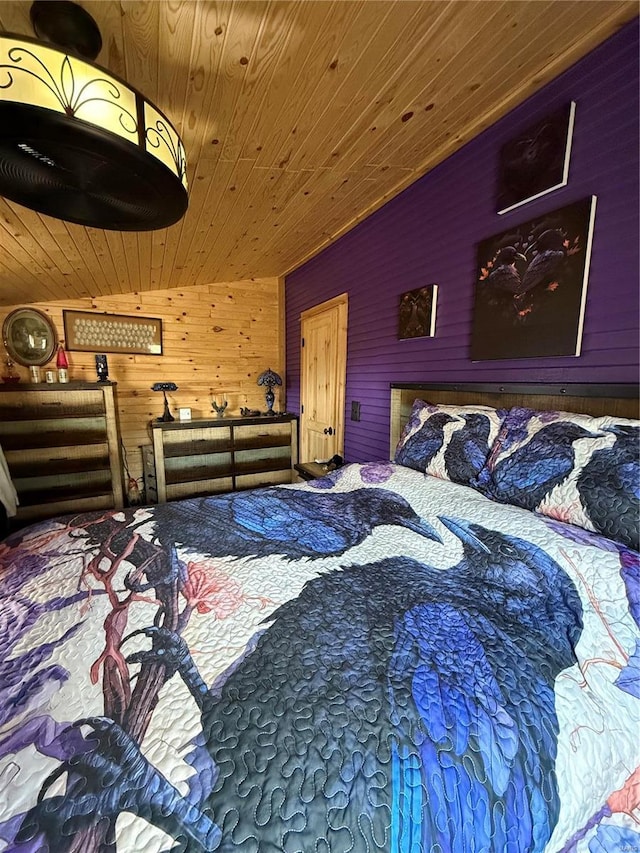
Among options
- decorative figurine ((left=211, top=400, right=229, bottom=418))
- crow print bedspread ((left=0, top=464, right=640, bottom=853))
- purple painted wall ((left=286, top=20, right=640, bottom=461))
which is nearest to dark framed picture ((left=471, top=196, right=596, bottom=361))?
purple painted wall ((left=286, top=20, right=640, bottom=461))

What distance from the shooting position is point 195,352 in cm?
379

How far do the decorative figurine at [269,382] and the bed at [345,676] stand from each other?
107 inches

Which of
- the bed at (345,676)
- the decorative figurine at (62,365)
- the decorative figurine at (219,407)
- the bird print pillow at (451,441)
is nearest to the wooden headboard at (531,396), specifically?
the bed at (345,676)

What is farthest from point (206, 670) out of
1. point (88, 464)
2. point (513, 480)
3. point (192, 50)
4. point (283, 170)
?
point (88, 464)

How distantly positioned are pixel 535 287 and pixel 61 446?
355 cm

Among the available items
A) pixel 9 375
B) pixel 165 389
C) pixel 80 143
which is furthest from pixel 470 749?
pixel 9 375

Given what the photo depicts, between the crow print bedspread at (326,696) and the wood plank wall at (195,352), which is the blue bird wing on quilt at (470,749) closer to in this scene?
the crow print bedspread at (326,696)

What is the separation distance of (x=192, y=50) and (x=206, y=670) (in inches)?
69.9

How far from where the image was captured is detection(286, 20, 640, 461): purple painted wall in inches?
50.3

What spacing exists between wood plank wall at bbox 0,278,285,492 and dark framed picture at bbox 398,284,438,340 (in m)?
2.14

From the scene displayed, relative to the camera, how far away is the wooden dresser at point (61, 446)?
2.75 metres

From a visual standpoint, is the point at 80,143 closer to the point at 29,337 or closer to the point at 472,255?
the point at 472,255

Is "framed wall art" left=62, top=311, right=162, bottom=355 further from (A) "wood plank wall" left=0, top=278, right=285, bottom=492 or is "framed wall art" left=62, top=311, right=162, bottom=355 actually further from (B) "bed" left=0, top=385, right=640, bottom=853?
(B) "bed" left=0, top=385, right=640, bottom=853

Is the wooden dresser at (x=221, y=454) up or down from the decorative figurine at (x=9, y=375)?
down
